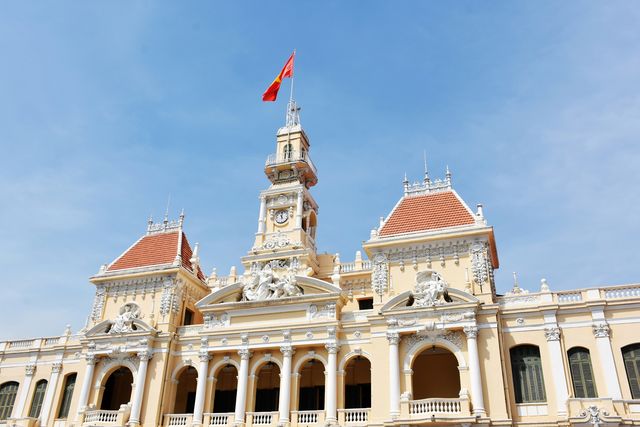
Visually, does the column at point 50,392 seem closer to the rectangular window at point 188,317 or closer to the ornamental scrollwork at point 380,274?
the rectangular window at point 188,317

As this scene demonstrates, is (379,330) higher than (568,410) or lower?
higher

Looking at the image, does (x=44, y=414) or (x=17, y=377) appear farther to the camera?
(x=17, y=377)

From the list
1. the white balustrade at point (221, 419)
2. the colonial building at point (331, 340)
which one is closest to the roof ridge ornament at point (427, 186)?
the colonial building at point (331, 340)

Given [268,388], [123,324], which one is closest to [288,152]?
[123,324]

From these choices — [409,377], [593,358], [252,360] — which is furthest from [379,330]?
[593,358]

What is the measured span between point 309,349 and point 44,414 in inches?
735

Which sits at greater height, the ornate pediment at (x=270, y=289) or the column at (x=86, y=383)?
the ornate pediment at (x=270, y=289)

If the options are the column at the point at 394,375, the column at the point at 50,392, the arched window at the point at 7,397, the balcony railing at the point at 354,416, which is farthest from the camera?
the arched window at the point at 7,397

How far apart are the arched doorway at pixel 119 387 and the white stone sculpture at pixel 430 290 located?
20557 mm

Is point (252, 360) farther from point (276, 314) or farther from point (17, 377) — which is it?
point (17, 377)

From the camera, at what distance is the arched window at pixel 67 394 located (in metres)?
36.8

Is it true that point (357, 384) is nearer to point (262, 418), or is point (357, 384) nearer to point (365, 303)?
point (365, 303)

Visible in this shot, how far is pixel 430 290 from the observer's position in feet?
101

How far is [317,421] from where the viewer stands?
30625 mm
